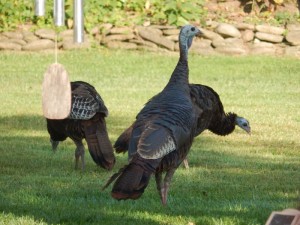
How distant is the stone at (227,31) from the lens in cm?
2069

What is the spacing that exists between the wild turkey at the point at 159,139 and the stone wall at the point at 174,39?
12826 mm

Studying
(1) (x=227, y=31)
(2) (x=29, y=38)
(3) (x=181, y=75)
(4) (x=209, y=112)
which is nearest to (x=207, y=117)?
(4) (x=209, y=112)

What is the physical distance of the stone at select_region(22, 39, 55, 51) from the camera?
21.0 metres

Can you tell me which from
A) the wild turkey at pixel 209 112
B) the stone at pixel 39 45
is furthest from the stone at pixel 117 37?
the wild turkey at pixel 209 112

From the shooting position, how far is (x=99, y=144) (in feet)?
30.6

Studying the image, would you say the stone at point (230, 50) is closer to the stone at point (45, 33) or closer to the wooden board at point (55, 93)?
the stone at point (45, 33)

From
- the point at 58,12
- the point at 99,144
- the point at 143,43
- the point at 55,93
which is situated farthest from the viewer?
the point at 143,43

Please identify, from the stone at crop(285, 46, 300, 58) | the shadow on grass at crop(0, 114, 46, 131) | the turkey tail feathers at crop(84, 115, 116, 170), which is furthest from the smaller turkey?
the stone at crop(285, 46, 300, 58)

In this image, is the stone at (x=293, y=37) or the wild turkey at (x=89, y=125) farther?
the stone at (x=293, y=37)

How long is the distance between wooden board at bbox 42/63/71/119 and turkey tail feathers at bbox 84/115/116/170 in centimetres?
345

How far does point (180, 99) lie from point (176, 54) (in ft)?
43.9

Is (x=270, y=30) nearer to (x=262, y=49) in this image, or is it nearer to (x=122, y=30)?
(x=262, y=49)

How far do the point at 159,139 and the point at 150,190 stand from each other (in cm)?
175

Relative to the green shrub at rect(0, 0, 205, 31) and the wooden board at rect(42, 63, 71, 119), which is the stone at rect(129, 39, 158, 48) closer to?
the green shrub at rect(0, 0, 205, 31)
